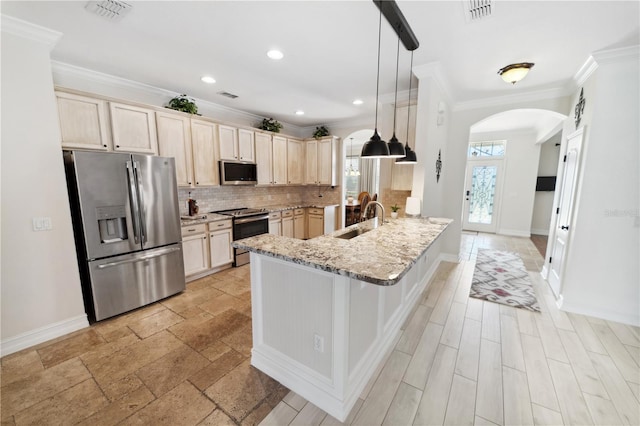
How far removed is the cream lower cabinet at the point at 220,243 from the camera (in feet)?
12.5

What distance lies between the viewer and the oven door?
163 inches

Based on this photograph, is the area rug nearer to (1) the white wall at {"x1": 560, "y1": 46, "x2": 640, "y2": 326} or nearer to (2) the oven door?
(1) the white wall at {"x1": 560, "y1": 46, "x2": 640, "y2": 326}

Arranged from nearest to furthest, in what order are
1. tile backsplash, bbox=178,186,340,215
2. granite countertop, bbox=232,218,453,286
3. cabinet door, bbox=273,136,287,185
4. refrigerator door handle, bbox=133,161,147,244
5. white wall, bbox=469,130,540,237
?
granite countertop, bbox=232,218,453,286 → refrigerator door handle, bbox=133,161,147,244 → tile backsplash, bbox=178,186,340,215 → cabinet door, bbox=273,136,287,185 → white wall, bbox=469,130,540,237

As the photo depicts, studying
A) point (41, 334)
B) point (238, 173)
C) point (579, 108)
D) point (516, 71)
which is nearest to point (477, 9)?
point (516, 71)

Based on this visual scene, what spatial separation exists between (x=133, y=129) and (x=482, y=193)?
314 inches

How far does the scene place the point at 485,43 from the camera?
2.39 m

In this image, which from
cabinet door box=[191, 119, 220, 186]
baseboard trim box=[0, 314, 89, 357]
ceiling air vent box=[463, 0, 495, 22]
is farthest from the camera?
cabinet door box=[191, 119, 220, 186]

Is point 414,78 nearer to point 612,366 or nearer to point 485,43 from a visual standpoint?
point 485,43

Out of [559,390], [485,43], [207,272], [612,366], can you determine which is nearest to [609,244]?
[612,366]

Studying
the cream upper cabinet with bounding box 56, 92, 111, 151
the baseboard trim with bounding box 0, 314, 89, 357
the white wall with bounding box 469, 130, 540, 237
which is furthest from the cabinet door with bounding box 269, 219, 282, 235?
the white wall with bounding box 469, 130, 540, 237

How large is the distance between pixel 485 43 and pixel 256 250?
2.86 m

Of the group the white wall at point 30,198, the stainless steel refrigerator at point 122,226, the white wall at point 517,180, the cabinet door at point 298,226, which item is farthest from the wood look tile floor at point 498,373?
the white wall at point 517,180

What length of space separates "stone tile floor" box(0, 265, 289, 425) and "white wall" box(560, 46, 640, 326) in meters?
3.48

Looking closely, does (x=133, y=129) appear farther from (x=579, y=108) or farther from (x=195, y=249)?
(x=579, y=108)
